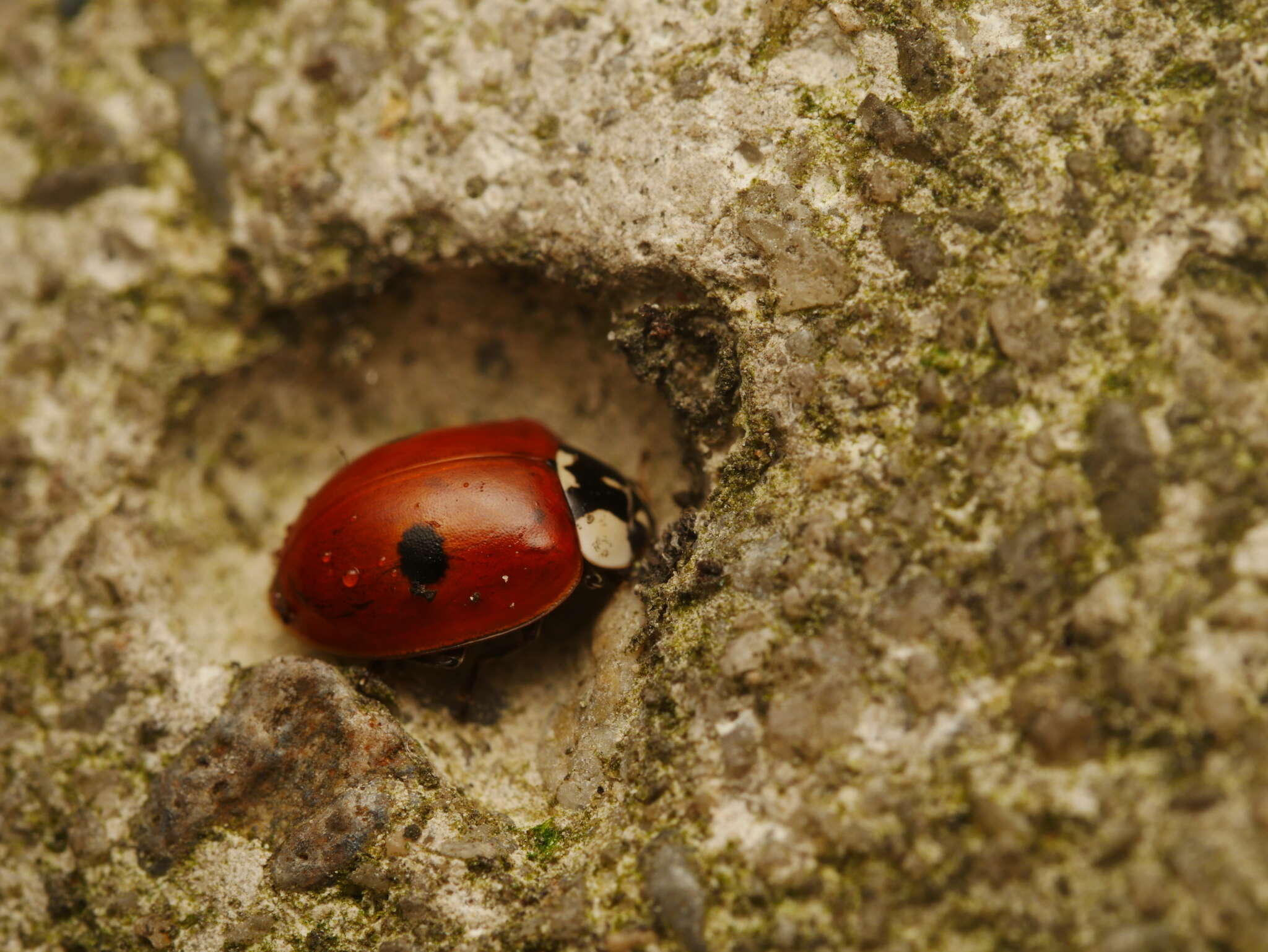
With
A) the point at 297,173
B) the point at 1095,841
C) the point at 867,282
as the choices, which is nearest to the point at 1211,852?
the point at 1095,841

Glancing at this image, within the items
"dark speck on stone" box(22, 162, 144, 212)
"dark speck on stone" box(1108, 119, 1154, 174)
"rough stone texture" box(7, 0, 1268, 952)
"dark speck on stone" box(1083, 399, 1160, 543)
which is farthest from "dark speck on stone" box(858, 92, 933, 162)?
"dark speck on stone" box(22, 162, 144, 212)

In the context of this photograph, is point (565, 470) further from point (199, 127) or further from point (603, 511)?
point (199, 127)

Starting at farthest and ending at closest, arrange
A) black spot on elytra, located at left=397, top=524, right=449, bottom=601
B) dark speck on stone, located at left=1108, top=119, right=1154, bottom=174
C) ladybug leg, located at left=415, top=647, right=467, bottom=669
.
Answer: ladybug leg, located at left=415, top=647, right=467, bottom=669, black spot on elytra, located at left=397, top=524, right=449, bottom=601, dark speck on stone, located at left=1108, top=119, right=1154, bottom=174

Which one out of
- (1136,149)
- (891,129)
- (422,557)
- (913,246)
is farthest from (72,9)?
(1136,149)

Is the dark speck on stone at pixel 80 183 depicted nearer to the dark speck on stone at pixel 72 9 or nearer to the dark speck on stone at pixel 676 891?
the dark speck on stone at pixel 72 9

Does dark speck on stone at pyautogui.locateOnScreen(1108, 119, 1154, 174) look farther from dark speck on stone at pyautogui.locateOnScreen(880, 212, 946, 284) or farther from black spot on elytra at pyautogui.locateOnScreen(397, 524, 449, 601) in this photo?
black spot on elytra at pyautogui.locateOnScreen(397, 524, 449, 601)

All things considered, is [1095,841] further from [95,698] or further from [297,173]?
[297,173]

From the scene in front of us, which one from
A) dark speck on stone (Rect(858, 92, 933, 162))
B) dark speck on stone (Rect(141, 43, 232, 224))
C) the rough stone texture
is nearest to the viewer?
the rough stone texture
